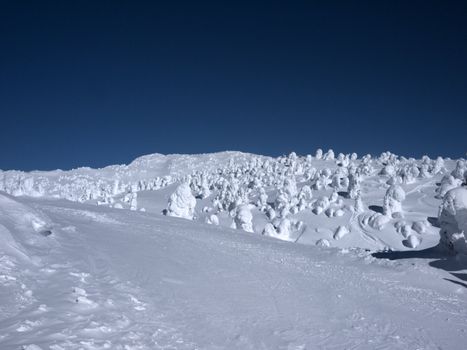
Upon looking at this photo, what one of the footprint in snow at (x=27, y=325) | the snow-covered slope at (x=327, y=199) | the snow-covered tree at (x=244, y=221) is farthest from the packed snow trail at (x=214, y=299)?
the snow-covered tree at (x=244, y=221)

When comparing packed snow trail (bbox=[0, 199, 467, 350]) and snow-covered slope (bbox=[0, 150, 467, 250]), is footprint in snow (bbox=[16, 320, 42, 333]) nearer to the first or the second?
packed snow trail (bbox=[0, 199, 467, 350])

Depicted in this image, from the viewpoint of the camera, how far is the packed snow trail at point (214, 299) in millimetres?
7660

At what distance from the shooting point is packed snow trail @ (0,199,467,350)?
25.1ft

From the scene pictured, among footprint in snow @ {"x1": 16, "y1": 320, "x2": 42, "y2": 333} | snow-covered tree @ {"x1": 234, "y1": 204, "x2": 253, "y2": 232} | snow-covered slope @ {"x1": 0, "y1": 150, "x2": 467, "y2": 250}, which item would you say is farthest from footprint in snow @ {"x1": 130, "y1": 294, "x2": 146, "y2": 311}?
snow-covered tree @ {"x1": 234, "y1": 204, "x2": 253, "y2": 232}

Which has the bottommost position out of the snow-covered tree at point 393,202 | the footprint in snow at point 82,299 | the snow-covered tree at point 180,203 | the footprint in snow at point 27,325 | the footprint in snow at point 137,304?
the footprint in snow at point 137,304

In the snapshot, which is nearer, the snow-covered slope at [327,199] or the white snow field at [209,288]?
the white snow field at [209,288]

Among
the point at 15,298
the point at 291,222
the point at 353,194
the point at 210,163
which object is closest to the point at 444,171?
the point at 353,194

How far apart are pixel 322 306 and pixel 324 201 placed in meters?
57.0

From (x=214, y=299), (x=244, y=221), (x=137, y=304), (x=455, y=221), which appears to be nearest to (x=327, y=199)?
(x=244, y=221)

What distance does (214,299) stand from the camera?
1071cm

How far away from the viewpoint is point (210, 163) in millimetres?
171125

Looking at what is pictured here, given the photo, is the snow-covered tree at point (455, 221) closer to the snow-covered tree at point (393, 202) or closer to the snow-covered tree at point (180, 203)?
the snow-covered tree at point (393, 202)

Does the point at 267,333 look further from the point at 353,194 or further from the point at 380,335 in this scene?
the point at 353,194

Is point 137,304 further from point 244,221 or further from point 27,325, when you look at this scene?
point 244,221
